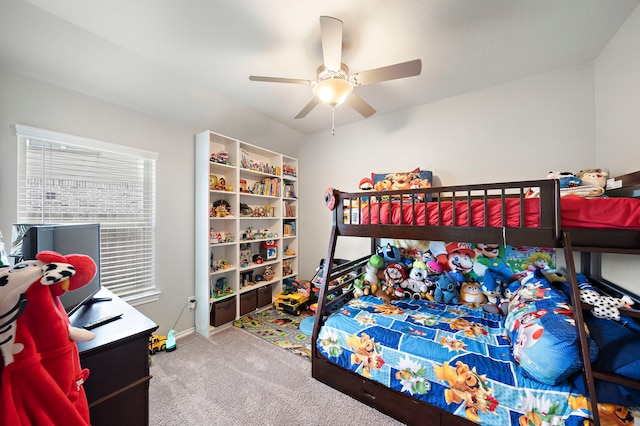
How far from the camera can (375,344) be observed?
5.41 ft

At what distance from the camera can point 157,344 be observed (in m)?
2.28

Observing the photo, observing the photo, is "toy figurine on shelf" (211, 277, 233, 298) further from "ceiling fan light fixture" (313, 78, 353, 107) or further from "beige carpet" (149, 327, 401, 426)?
"ceiling fan light fixture" (313, 78, 353, 107)

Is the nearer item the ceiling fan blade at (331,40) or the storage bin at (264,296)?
the ceiling fan blade at (331,40)

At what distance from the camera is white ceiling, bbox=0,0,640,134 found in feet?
4.85

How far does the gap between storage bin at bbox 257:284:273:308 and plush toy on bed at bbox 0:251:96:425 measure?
251cm

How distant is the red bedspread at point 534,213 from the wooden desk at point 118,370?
5.63 ft

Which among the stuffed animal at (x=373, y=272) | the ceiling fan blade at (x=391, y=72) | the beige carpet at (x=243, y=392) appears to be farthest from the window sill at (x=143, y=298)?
the ceiling fan blade at (x=391, y=72)

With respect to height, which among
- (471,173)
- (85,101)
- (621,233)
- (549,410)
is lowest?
(549,410)

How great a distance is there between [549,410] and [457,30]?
2.40 m

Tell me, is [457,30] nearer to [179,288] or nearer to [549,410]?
[549,410]

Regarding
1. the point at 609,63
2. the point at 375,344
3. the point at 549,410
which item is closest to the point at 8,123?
the point at 375,344

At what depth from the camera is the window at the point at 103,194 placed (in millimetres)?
1794

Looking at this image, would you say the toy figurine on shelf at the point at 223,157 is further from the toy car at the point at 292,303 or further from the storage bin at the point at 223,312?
the toy car at the point at 292,303

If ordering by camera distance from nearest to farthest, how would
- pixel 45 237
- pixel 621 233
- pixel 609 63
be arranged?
pixel 45 237 < pixel 621 233 < pixel 609 63
